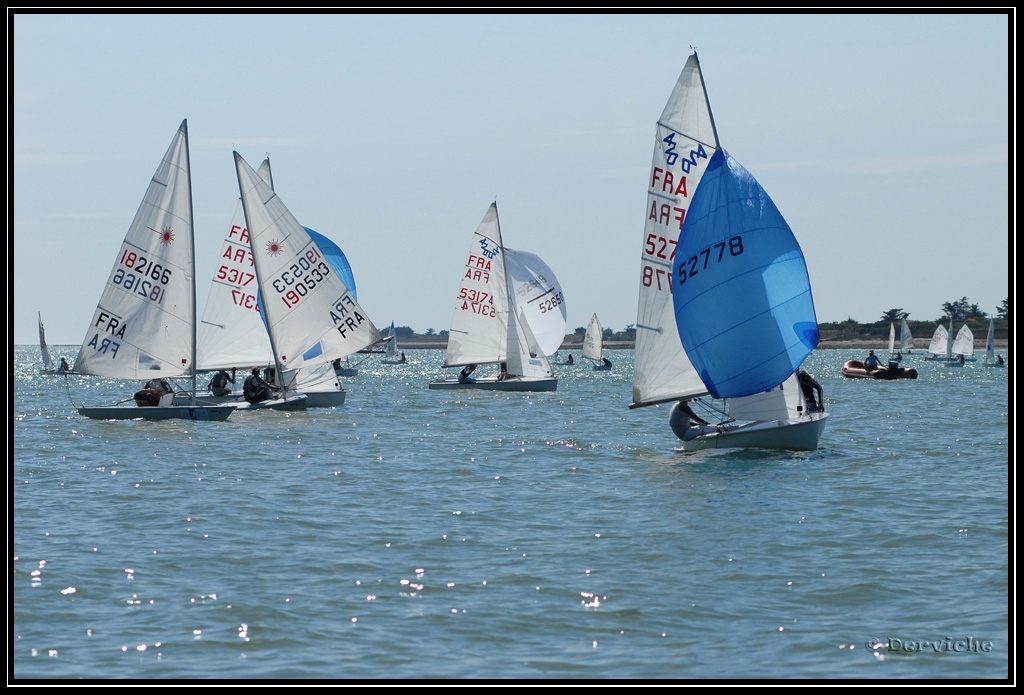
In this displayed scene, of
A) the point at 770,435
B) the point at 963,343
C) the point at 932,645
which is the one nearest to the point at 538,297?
the point at 770,435

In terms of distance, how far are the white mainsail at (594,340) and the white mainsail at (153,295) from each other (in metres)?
64.2

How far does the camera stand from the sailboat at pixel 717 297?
23672 millimetres

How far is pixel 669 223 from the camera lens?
84.2ft

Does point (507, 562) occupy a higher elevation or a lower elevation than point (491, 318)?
lower

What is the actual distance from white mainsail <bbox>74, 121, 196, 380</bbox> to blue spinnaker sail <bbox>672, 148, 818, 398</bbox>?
1547cm

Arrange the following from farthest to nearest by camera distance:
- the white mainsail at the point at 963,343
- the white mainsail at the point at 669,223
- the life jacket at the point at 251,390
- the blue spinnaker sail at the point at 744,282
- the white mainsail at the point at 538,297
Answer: the white mainsail at the point at 963,343 < the white mainsail at the point at 538,297 < the life jacket at the point at 251,390 < the white mainsail at the point at 669,223 < the blue spinnaker sail at the point at 744,282

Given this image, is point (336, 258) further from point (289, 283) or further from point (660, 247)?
point (660, 247)

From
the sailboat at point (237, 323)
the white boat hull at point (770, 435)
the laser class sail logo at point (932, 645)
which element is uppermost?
the sailboat at point (237, 323)

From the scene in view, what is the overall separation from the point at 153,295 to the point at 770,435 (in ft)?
57.6

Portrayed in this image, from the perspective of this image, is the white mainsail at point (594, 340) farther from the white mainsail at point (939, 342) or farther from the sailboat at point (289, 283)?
the sailboat at point (289, 283)

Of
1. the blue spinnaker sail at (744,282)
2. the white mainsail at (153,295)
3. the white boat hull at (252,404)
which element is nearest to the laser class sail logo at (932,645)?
the blue spinnaker sail at (744,282)

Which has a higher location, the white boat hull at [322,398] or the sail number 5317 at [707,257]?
the sail number 5317 at [707,257]

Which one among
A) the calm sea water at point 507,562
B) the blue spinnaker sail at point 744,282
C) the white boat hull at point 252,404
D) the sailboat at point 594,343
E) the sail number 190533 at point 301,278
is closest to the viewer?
the calm sea water at point 507,562
